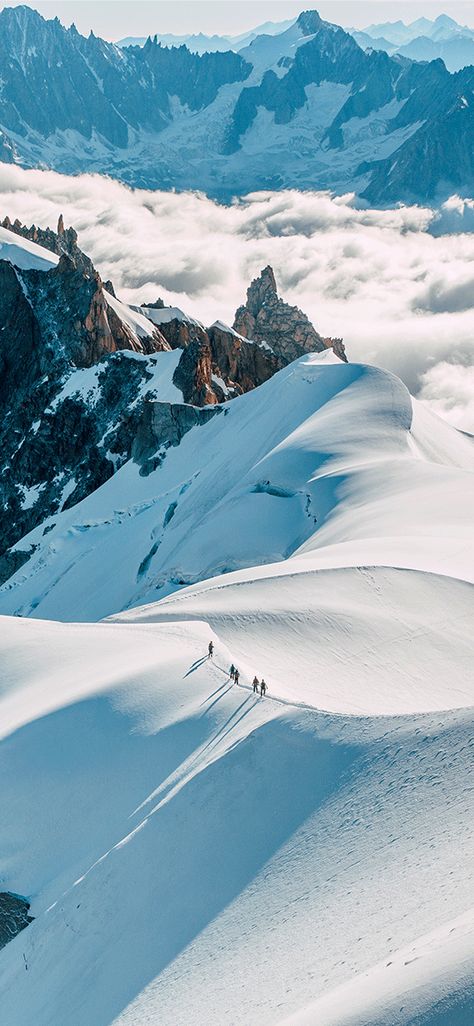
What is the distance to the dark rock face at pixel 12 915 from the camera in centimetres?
2980

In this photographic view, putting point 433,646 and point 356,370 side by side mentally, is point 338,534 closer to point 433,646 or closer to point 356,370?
point 433,646

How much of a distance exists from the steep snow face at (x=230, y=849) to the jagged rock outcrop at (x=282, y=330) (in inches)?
4777

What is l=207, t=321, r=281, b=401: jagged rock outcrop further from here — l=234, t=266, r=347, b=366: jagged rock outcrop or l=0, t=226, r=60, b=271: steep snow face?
l=0, t=226, r=60, b=271: steep snow face

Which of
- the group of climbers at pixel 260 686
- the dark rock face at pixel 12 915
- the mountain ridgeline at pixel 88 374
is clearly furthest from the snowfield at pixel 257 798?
the mountain ridgeline at pixel 88 374

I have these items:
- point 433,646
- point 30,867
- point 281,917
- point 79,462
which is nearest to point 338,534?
point 433,646

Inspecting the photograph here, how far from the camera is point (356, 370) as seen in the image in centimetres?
8694

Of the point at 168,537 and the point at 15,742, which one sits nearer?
the point at 15,742

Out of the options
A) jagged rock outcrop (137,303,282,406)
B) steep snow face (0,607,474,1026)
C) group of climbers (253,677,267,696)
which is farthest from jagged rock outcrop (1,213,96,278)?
group of climbers (253,677,267,696)

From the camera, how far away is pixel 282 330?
15988 cm

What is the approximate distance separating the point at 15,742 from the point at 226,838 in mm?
10249

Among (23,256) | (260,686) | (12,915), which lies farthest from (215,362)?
(12,915)

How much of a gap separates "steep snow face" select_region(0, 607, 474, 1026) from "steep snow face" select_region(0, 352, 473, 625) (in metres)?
13.7

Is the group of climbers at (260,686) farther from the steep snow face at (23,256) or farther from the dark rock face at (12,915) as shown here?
the steep snow face at (23,256)

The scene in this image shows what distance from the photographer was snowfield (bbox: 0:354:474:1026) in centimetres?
2205
